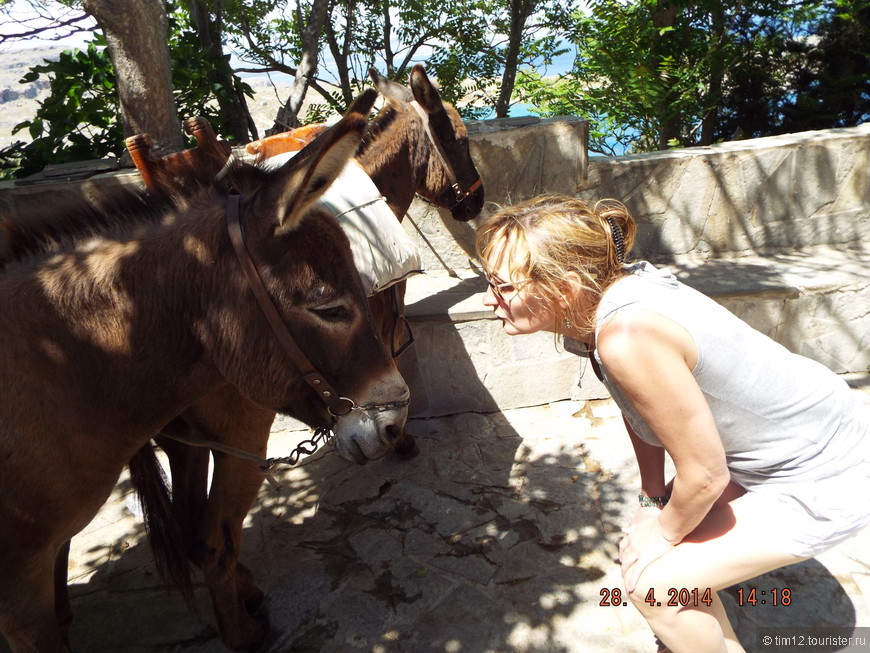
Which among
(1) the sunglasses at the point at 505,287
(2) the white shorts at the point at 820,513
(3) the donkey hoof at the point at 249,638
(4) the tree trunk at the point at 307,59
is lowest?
(3) the donkey hoof at the point at 249,638

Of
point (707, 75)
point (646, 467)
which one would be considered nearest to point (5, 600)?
point (646, 467)

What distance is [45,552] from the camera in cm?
181

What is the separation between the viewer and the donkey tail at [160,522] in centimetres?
251

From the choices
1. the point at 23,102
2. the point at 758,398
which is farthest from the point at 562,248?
the point at 23,102

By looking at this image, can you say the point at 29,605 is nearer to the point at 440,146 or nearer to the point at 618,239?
the point at 618,239

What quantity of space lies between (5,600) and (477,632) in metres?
1.71

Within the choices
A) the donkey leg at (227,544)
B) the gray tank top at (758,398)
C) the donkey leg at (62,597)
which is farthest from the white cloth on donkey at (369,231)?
the donkey leg at (62,597)

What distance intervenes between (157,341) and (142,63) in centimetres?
299

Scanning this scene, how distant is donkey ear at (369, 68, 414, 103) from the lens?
3721mm

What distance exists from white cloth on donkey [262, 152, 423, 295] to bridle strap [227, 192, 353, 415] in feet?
2.37

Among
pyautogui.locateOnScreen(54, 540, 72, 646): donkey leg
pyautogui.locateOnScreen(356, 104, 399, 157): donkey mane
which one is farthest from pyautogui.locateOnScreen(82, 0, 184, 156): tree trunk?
pyautogui.locateOnScreen(54, 540, 72, 646): donkey leg

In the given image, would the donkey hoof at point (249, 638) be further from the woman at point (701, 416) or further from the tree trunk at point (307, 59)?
the tree trunk at point (307, 59)

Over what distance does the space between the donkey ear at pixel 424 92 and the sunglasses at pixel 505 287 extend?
2142 mm

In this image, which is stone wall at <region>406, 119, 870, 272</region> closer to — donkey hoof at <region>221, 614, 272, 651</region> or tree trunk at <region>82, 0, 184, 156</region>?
tree trunk at <region>82, 0, 184, 156</region>
